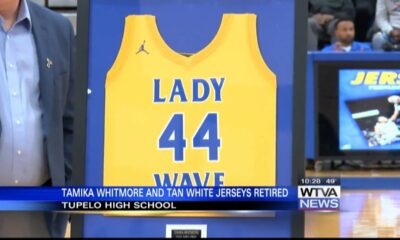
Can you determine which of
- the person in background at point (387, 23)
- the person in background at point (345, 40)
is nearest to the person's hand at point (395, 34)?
the person in background at point (387, 23)

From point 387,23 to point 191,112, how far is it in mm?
9386

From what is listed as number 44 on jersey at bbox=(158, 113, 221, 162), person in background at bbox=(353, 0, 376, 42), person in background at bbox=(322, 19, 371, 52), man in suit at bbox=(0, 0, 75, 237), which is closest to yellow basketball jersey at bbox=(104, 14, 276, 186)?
number 44 on jersey at bbox=(158, 113, 221, 162)

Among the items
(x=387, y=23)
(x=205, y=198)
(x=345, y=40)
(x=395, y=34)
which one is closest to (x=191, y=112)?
(x=205, y=198)

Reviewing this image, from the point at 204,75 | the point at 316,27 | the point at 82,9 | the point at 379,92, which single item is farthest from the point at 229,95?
the point at 316,27

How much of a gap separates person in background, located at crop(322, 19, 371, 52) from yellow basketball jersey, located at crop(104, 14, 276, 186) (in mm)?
7934

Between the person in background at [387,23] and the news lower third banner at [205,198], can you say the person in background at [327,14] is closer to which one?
the person in background at [387,23]

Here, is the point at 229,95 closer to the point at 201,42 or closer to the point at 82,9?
the point at 201,42

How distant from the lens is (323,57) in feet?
30.9

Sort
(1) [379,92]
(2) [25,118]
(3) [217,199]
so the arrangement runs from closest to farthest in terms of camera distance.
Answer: (3) [217,199] → (2) [25,118] → (1) [379,92]

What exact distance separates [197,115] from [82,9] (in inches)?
21.4

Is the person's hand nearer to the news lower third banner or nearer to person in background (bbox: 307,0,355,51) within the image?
person in background (bbox: 307,0,355,51)

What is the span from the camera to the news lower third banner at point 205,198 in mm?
2605

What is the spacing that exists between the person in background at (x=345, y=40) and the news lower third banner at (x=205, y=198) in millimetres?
7989

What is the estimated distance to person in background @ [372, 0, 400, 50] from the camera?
1092cm
